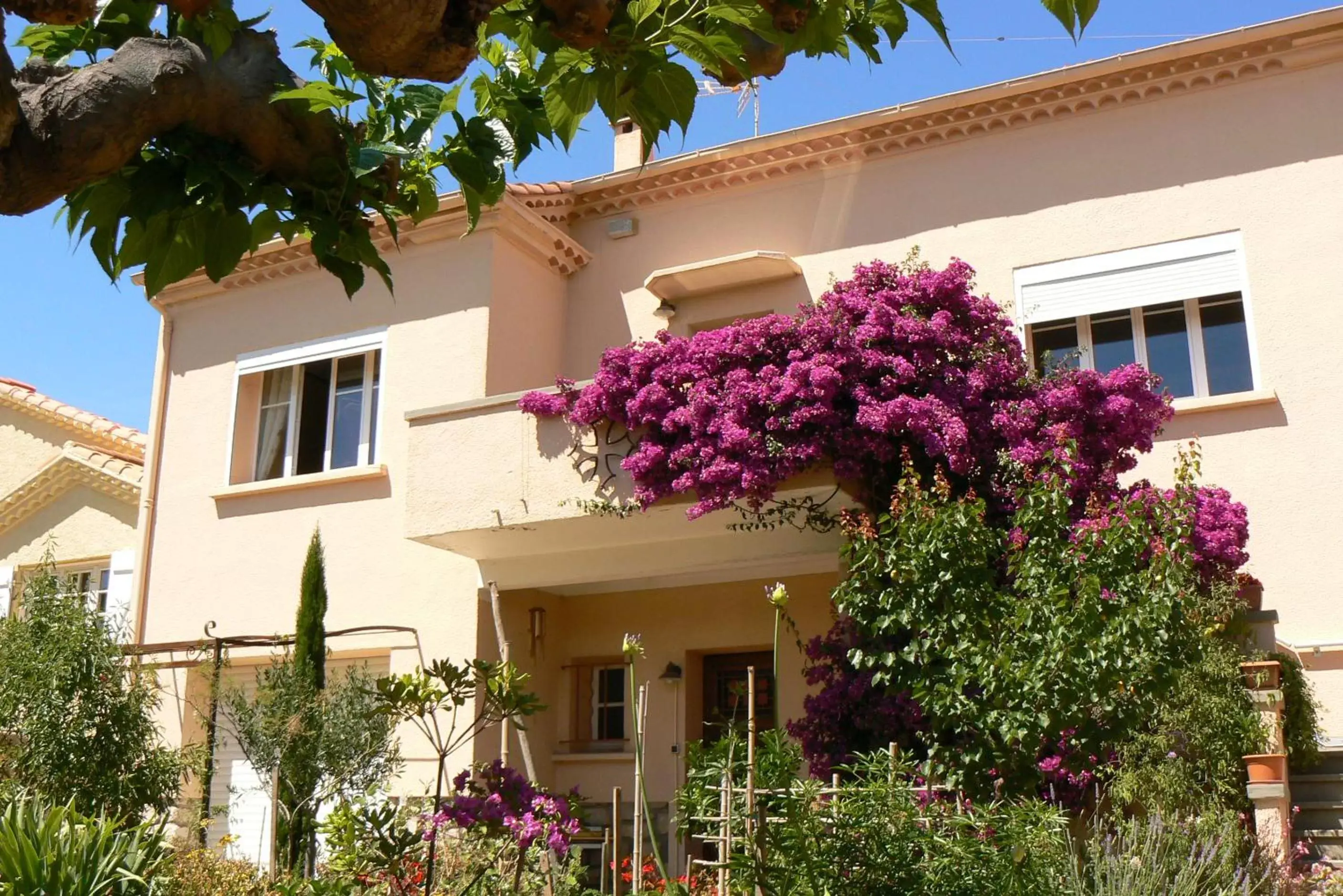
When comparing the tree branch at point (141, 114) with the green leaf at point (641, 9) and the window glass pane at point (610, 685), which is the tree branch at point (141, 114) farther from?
the window glass pane at point (610, 685)

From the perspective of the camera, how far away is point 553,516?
12.6 meters

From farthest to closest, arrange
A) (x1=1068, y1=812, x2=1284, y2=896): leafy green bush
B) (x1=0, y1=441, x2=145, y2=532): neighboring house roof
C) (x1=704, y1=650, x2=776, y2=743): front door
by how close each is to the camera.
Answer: (x1=0, y1=441, x2=145, y2=532): neighboring house roof < (x1=704, y1=650, x2=776, y2=743): front door < (x1=1068, y1=812, x2=1284, y2=896): leafy green bush

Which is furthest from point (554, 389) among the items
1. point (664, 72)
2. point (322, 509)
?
point (664, 72)

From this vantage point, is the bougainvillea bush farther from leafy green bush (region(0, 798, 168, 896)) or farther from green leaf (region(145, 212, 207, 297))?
green leaf (region(145, 212, 207, 297))

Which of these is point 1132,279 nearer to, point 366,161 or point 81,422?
point 366,161

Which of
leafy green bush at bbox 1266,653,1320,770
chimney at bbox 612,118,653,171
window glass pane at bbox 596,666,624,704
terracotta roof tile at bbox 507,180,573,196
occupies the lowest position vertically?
leafy green bush at bbox 1266,653,1320,770

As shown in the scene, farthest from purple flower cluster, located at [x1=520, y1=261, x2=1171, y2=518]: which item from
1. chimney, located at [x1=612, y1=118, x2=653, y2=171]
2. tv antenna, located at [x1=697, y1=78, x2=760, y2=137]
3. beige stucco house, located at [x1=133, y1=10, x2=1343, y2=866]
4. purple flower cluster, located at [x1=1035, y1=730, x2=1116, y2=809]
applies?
chimney, located at [x1=612, y1=118, x2=653, y2=171]

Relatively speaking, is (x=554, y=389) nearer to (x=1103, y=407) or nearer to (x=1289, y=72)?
(x=1103, y=407)

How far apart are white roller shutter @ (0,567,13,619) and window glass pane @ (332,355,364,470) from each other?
5809 millimetres

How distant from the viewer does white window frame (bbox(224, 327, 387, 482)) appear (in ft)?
51.5

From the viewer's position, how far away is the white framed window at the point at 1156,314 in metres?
Answer: 12.7

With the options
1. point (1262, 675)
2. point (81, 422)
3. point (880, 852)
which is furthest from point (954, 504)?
point (81, 422)

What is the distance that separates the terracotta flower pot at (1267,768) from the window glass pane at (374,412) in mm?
9823

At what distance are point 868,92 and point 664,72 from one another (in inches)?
472
